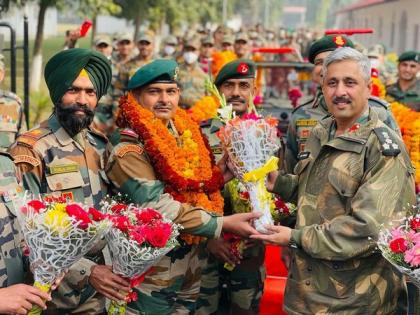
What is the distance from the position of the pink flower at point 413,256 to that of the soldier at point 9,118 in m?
4.24

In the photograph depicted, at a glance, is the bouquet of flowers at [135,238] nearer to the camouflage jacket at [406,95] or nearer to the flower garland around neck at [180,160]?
the flower garland around neck at [180,160]

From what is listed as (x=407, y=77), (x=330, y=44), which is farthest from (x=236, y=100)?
(x=407, y=77)

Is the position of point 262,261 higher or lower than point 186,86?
lower

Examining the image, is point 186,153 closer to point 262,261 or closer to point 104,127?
point 262,261

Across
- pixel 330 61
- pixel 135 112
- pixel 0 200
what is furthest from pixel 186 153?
pixel 0 200

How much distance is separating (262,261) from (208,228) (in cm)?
113

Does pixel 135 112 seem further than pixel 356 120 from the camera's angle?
Yes

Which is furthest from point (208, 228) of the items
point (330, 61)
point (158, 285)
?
point (330, 61)

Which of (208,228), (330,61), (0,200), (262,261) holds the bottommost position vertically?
(262,261)

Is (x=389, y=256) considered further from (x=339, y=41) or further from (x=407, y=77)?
(x=407, y=77)

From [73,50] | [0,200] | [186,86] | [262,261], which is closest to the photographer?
[0,200]

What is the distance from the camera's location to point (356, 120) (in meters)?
4.25

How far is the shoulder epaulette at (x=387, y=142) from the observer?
399cm

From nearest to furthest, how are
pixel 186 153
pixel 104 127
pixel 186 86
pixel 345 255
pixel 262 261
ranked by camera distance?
pixel 345 255 → pixel 186 153 → pixel 262 261 → pixel 104 127 → pixel 186 86
